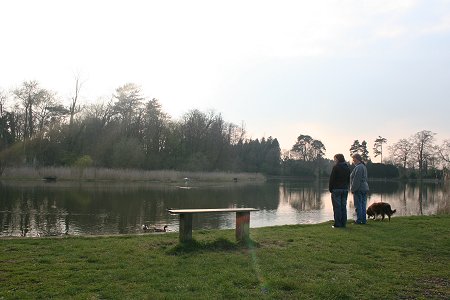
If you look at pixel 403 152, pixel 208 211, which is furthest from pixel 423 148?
pixel 208 211

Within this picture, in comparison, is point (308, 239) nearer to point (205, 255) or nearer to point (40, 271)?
point (205, 255)

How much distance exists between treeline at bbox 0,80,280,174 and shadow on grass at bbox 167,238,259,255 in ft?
114

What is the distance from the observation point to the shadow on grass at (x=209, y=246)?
675cm

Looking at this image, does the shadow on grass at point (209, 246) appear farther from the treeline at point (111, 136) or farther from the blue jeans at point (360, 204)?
the treeline at point (111, 136)

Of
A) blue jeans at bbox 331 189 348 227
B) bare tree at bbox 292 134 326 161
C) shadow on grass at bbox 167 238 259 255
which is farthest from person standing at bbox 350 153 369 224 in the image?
bare tree at bbox 292 134 326 161

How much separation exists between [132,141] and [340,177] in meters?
42.0

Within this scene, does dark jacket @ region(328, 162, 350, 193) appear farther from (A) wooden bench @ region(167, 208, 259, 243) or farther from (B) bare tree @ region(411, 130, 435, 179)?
(B) bare tree @ region(411, 130, 435, 179)

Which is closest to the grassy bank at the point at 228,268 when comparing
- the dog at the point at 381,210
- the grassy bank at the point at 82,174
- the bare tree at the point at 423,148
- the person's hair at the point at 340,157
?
the person's hair at the point at 340,157

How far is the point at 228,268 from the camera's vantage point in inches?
219

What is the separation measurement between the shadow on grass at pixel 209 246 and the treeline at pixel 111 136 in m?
34.7

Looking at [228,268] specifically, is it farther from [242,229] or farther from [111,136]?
[111,136]

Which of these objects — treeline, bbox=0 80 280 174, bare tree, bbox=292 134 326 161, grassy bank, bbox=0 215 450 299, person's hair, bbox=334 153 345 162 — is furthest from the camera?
bare tree, bbox=292 134 326 161

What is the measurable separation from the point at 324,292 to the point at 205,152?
59.8 meters

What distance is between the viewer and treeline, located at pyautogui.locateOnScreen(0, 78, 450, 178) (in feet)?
151
